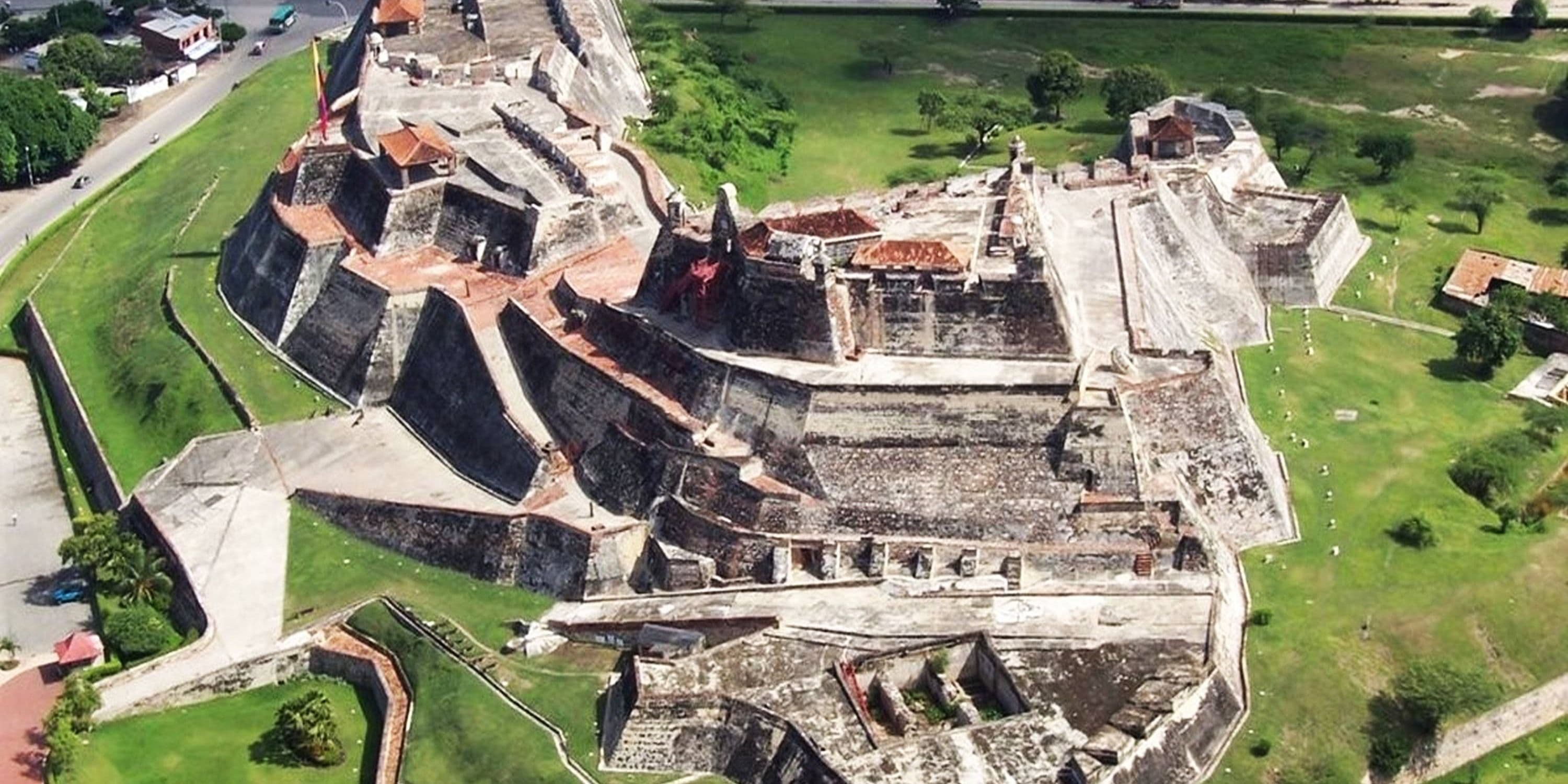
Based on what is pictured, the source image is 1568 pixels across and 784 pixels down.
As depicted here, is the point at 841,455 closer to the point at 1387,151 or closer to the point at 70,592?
the point at 70,592

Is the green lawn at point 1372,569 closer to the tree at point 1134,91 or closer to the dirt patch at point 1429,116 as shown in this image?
the tree at point 1134,91

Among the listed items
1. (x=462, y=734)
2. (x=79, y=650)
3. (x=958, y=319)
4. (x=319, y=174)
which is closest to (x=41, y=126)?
(x=319, y=174)

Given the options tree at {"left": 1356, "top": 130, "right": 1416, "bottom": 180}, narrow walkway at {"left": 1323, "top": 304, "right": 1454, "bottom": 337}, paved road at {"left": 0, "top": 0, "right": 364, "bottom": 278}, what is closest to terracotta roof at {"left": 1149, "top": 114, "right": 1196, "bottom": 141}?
narrow walkway at {"left": 1323, "top": 304, "right": 1454, "bottom": 337}

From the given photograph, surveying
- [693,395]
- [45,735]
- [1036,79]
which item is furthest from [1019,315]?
[1036,79]

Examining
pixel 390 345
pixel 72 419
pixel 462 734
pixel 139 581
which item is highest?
pixel 390 345

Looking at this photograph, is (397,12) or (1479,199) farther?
(397,12)

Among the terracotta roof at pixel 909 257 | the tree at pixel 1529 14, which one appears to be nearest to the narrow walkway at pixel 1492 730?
the terracotta roof at pixel 909 257

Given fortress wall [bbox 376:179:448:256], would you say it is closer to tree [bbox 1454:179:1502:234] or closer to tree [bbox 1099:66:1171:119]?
tree [bbox 1099:66:1171:119]
